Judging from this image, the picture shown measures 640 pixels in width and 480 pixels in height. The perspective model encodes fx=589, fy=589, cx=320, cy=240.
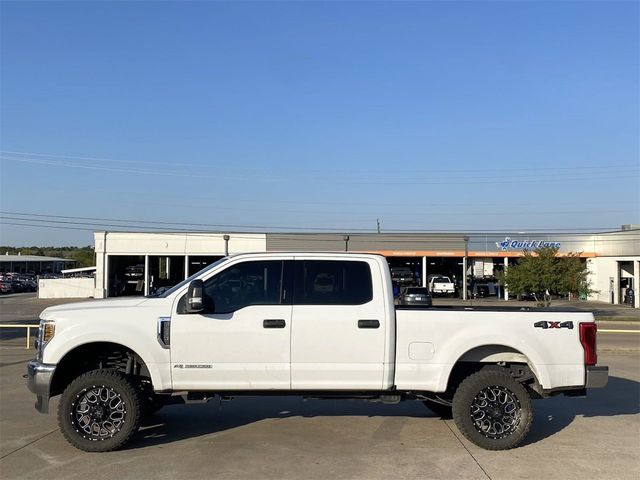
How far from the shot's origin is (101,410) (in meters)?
6.11

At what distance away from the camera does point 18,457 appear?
593cm

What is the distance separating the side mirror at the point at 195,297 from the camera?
235 inches

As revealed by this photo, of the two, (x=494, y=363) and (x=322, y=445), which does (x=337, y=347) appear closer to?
(x=322, y=445)

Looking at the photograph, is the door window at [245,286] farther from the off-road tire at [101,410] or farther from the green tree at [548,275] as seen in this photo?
the green tree at [548,275]

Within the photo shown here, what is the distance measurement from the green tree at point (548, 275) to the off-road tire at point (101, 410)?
97.9ft

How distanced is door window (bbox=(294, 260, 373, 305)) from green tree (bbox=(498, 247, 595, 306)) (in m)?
28.4

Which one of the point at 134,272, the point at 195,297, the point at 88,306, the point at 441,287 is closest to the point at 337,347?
the point at 195,297

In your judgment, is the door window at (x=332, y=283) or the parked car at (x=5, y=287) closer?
the door window at (x=332, y=283)

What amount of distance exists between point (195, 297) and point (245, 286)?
2.05 feet

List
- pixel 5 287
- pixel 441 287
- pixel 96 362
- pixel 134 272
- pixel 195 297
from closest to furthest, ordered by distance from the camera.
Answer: pixel 195 297
pixel 96 362
pixel 441 287
pixel 134 272
pixel 5 287

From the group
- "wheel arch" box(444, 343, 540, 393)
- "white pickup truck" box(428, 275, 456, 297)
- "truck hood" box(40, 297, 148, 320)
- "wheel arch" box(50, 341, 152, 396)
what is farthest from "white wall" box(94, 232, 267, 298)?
"wheel arch" box(444, 343, 540, 393)

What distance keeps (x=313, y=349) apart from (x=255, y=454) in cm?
121

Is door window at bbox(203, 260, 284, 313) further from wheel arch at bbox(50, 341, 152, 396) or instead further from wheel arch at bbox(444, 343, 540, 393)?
wheel arch at bbox(444, 343, 540, 393)

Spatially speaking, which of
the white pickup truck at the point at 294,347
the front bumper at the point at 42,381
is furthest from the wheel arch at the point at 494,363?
the front bumper at the point at 42,381
